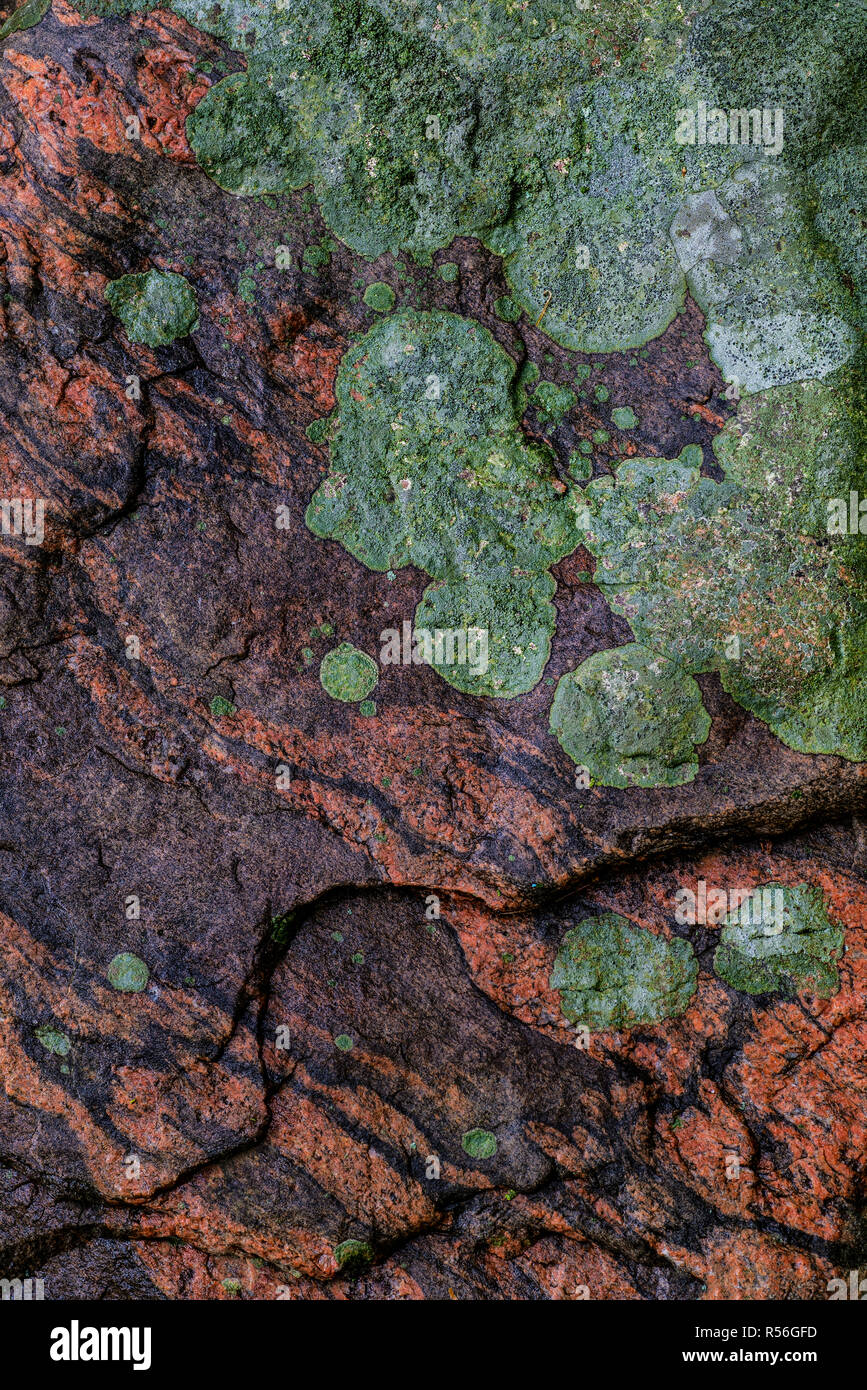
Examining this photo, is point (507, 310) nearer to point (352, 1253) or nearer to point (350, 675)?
point (350, 675)

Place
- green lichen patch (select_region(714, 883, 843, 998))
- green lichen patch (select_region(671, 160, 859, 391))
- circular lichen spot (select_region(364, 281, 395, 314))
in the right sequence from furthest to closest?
circular lichen spot (select_region(364, 281, 395, 314)) < green lichen patch (select_region(714, 883, 843, 998)) < green lichen patch (select_region(671, 160, 859, 391))

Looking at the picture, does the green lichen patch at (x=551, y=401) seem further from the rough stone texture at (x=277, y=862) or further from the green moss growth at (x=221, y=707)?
the green moss growth at (x=221, y=707)

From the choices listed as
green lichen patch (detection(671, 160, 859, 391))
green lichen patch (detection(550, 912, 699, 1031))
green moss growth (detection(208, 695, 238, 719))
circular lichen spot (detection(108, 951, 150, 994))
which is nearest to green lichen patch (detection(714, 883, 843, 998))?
green lichen patch (detection(550, 912, 699, 1031))

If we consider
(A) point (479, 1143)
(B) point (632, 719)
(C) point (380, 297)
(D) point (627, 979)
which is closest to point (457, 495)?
(C) point (380, 297)

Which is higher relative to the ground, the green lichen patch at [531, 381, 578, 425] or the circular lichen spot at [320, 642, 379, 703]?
the green lichen patch at [531, 381, 578, 425]

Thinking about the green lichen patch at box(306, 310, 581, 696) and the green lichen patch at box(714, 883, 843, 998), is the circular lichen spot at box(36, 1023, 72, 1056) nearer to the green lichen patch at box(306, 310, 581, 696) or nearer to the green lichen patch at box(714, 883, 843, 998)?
the green lichen patch at box(306, 310, 581, 696)

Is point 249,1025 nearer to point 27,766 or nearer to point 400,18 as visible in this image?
point 27,766
